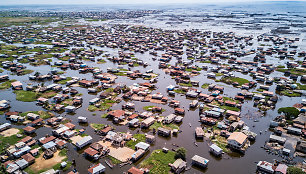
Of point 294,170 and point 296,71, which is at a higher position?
point 296,71

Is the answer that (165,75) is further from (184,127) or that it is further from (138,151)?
(138,151)

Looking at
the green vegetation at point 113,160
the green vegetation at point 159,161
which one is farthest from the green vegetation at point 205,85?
the green vegetation at point 113,160

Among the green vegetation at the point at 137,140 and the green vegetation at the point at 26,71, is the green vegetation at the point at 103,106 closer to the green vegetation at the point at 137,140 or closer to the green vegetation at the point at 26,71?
the green vegetation at the point at 137,140

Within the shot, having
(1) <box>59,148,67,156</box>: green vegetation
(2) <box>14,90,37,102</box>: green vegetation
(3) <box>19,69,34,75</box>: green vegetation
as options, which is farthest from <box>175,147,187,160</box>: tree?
(3) <box>19,69,34,75</box>: green vegetation

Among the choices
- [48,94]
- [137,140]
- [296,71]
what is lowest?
[137,140]

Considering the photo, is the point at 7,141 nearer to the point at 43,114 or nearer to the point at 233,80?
the point at 43,114

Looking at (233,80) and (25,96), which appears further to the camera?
(233,80)

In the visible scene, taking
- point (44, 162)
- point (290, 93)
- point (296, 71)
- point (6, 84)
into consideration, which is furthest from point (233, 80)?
point (6, 84)
